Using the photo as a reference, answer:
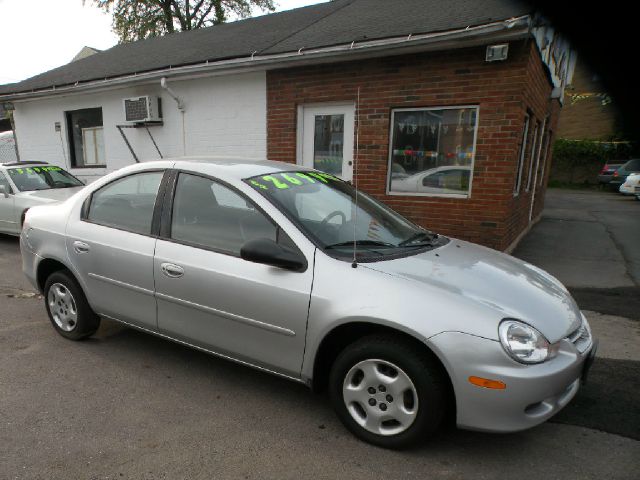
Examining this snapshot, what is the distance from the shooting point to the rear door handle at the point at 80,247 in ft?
11.1

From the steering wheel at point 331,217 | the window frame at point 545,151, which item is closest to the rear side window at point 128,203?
the steering wheel at point 331,217

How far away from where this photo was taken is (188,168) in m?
3.14

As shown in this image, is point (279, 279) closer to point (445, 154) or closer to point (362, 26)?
point (445, 154)

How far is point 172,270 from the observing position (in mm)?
2918

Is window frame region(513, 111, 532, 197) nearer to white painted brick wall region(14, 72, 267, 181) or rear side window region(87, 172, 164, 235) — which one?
white painted brick wall region(14, 72, 267, 181)

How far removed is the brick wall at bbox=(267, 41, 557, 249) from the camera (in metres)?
5.38

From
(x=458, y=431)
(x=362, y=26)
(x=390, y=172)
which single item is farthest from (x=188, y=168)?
(x=362, y=26)

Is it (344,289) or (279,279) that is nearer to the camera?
(344,289)

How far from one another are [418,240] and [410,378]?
3.77ft

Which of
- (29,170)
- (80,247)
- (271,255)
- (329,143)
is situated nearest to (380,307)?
(271,255)

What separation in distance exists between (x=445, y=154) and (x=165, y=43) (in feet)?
28.4

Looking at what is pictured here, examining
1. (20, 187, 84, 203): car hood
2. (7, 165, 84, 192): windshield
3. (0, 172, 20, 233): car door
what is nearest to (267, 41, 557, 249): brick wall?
(20, 187, 84, 203): car hood

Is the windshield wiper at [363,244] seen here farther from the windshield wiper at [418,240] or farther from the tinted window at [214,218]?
the tinted window at [214,218]

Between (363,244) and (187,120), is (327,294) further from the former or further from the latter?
(187,120)
